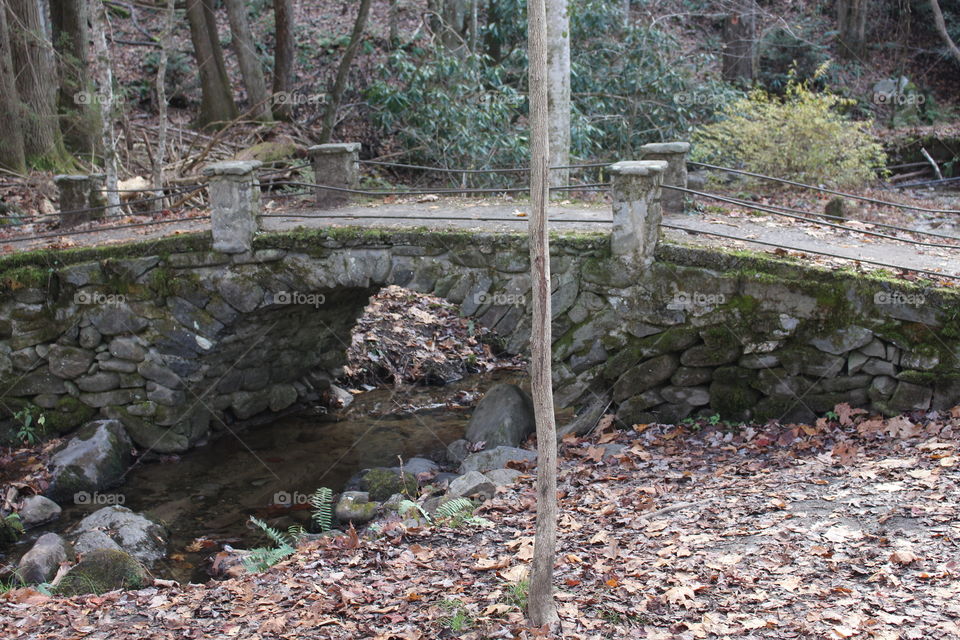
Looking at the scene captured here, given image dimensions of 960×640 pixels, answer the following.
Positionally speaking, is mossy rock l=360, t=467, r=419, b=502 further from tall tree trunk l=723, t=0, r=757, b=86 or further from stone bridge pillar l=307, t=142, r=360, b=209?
tall tree trunk l=723, t=0, r=757, b=86

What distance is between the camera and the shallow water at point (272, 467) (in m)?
8.09

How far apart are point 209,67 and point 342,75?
2439 mm

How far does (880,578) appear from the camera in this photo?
177 inches

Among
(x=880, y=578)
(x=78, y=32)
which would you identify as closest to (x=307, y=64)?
(x=78, y=32)

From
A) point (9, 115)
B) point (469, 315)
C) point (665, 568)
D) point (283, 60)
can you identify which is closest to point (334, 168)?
point (469, 315)

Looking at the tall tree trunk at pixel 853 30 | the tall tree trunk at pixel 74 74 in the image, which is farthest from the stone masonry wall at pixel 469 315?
the tall tree trunk at pixel 853 30

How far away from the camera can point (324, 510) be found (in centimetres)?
766

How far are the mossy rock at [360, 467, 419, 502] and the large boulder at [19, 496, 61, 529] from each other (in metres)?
3.03

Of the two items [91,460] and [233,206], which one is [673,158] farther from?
[91,460]

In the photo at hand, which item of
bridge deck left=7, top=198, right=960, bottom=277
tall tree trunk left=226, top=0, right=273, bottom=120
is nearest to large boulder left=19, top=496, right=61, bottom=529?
bridge deck left=7, top=198, right=960, bottom=277

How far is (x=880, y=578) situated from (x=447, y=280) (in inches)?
206

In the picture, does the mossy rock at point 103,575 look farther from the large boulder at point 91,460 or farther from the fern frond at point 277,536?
the large boulder at point 91,460

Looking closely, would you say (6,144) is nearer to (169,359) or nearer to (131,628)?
(169,359)

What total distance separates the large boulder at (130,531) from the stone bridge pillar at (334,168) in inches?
168
